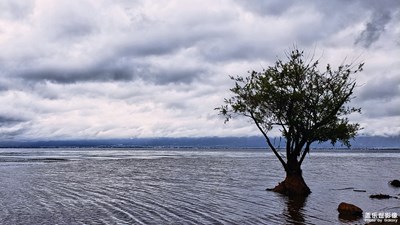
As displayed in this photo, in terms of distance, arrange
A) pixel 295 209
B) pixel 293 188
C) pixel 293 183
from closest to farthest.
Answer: pixel 295 209 → pixel 293 188 → pixel 293 183

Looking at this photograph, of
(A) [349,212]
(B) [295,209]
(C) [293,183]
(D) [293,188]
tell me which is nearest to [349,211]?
(A) [349,212]

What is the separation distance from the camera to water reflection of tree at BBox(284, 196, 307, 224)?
90.2 ft

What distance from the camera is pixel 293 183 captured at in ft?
139

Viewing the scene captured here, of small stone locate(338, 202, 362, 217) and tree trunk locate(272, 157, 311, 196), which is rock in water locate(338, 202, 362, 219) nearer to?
small stone locate(338, 202, 362, 217)

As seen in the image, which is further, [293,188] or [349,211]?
[293,188]

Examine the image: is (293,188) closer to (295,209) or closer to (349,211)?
(295,209)

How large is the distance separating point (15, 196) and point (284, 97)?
30997 millimetres

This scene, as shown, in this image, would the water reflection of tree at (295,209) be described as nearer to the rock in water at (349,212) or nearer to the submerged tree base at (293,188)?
the submerged tree base at (293,188)

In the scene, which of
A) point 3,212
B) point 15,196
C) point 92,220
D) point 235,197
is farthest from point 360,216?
point 15,196

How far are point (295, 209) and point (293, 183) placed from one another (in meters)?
10.6

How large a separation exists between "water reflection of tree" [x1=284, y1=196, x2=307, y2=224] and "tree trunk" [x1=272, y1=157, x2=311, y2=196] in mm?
2189

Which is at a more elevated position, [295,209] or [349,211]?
[349,211]

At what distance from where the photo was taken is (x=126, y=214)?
28938 millimetres

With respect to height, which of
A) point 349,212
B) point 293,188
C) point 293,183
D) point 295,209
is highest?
point 293,183
